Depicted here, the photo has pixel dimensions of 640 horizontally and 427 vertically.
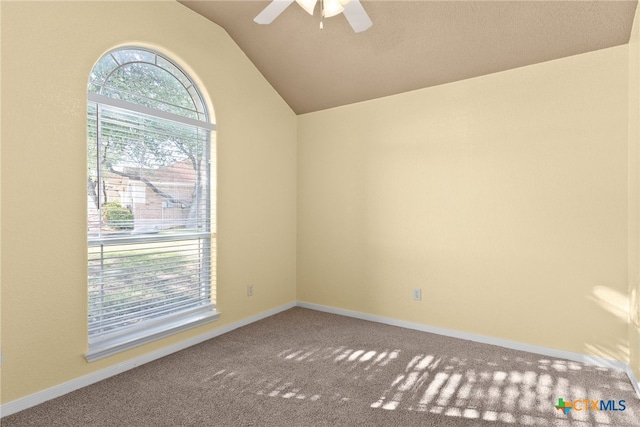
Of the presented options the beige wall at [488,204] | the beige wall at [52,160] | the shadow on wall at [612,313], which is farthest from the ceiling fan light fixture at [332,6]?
the shadow on wall at [612,313]

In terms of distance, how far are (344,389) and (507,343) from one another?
157 centimetres

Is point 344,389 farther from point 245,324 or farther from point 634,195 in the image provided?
point 634,195

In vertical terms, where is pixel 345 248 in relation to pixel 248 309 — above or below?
above

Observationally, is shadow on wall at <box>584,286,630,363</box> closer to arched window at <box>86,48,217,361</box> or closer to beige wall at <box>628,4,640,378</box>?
beige wall at <box>628,4,640,378</box>

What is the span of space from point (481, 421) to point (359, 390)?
72 centimetres

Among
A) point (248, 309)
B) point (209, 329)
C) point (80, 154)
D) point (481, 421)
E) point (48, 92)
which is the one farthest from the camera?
point (248, 309)

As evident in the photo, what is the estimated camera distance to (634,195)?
2.40 metres

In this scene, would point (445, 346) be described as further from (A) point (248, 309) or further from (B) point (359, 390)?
(A) point (248, 309)

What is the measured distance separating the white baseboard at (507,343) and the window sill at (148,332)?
1.44m

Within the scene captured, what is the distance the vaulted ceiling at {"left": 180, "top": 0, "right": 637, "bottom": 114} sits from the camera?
2.51 m

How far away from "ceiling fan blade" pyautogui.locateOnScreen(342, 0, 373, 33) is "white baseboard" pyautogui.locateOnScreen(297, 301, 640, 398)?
8.74 feet

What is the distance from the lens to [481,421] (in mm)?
1999

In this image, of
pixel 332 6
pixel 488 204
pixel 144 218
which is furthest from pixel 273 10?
pixel 488 204

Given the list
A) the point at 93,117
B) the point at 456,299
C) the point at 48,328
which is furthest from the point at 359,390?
the point at 93,117
